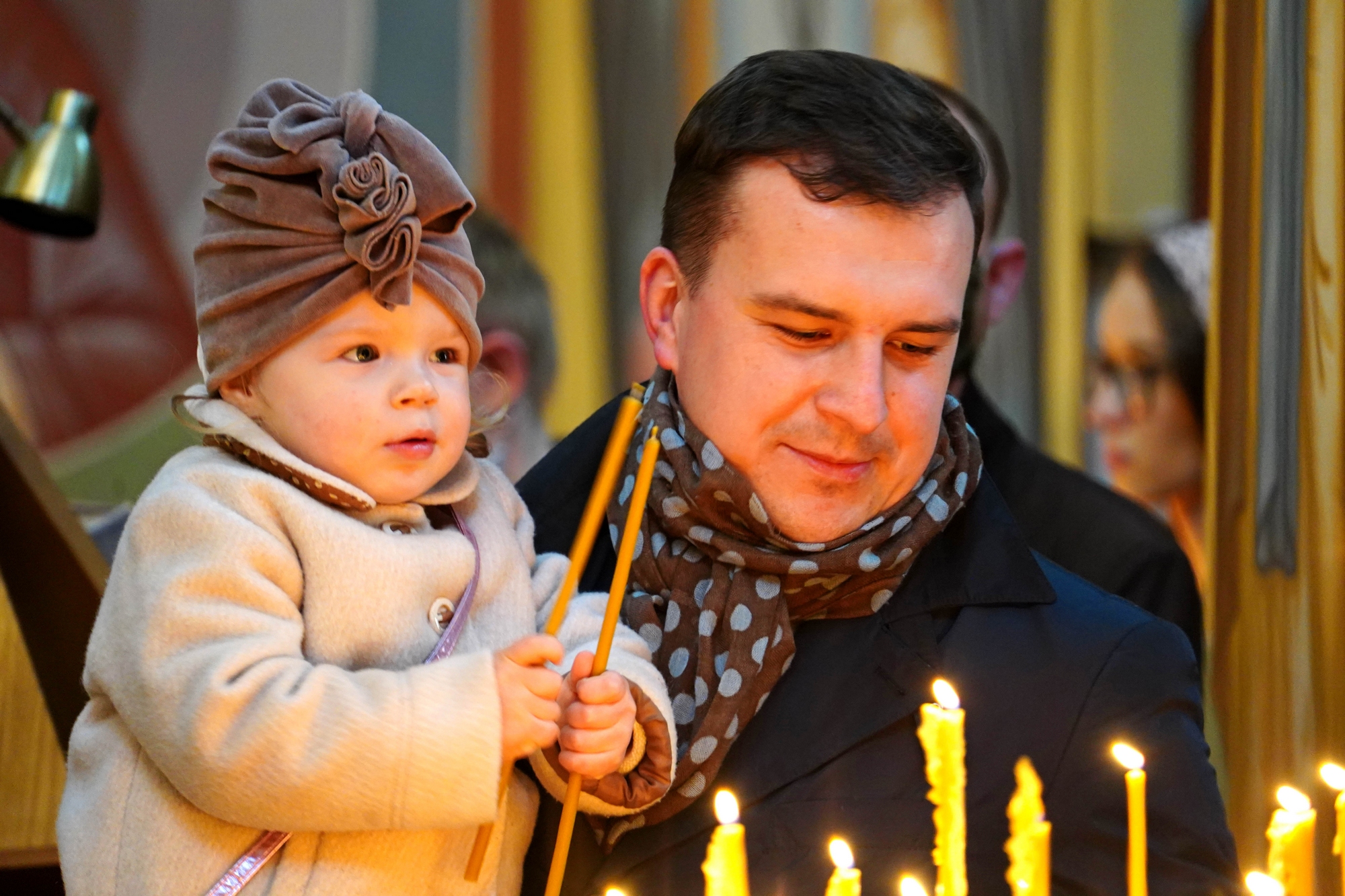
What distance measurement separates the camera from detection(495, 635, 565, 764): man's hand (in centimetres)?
157

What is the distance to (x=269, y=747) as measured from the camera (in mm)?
1512

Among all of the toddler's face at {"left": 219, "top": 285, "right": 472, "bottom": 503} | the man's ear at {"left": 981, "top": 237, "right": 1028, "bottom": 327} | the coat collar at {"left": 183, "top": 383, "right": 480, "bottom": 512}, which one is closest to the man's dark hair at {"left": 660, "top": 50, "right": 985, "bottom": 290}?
the toddler's face at {"left": 219, "top": 285, "right": 472, "bottom": 503}

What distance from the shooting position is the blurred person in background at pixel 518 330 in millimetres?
3783

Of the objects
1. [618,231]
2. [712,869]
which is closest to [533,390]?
[618,231]

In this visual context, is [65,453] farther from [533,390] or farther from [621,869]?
[621,869]

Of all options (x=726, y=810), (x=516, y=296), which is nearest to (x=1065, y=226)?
(x=516, y=296)

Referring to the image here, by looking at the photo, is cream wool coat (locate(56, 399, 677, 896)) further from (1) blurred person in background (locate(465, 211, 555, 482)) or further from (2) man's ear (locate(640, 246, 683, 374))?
(1) blurred person in background (locate(465, 211, 555, 482))

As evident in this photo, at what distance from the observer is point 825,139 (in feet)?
6.44

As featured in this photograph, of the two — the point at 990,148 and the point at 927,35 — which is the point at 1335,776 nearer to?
the point at 990,148

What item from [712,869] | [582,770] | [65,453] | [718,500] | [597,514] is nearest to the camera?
[712,869]

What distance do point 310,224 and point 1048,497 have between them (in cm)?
235

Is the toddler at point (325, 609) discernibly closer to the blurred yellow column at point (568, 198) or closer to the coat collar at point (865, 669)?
the coat collar at point (865, 669)

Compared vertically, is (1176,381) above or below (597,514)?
below

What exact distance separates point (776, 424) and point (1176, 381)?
2.03 metres
